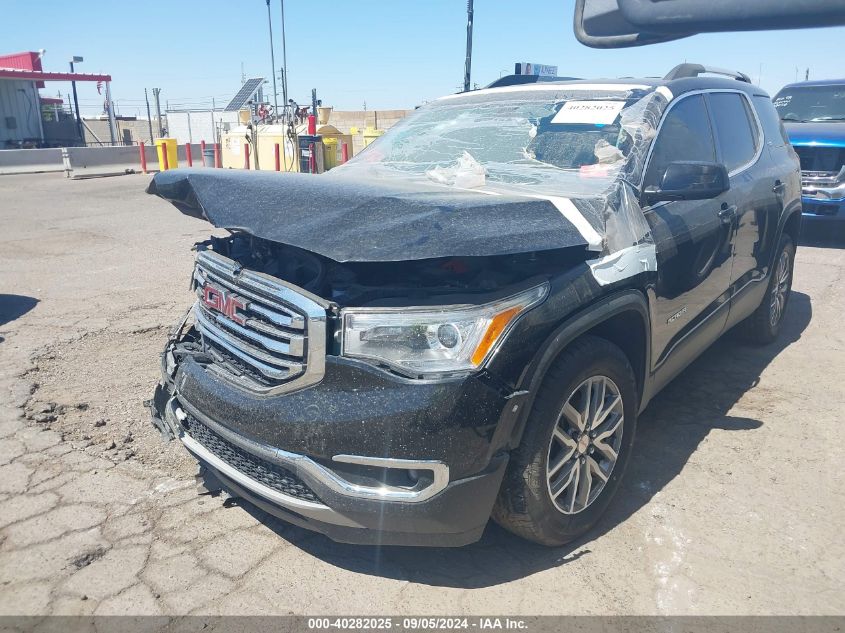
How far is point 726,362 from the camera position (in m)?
4.98

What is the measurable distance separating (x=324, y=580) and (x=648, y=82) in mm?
3023

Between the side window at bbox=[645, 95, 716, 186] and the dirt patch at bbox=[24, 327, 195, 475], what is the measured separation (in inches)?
110

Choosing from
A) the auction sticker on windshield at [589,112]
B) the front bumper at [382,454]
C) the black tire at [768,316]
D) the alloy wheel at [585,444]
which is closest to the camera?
the front bumper at [382,454]

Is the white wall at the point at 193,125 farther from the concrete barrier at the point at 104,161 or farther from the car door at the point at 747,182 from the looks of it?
the car door at the point at 747,182

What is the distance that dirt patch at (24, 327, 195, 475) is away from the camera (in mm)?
3646

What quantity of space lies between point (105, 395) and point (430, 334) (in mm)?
2856

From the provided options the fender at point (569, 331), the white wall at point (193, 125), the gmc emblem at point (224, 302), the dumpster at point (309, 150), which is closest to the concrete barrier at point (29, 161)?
the dumpster at point (309, 150)

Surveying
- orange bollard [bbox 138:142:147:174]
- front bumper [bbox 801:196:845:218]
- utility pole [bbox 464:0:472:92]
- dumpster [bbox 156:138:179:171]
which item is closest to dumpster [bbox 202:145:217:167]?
dumpster [bbox 156:138:179:171]

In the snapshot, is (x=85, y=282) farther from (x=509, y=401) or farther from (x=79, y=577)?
(x=509, y=401)

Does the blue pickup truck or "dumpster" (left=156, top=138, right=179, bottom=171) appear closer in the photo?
the blue pickup truck

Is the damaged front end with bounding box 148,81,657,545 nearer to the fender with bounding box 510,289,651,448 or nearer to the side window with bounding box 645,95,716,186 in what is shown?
the fender with bounding box 510,289,651,448

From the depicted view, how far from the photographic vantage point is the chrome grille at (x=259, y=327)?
2373 millimetres

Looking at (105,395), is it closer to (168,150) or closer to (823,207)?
(823,207)

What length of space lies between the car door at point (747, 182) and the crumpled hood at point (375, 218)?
1973mm
